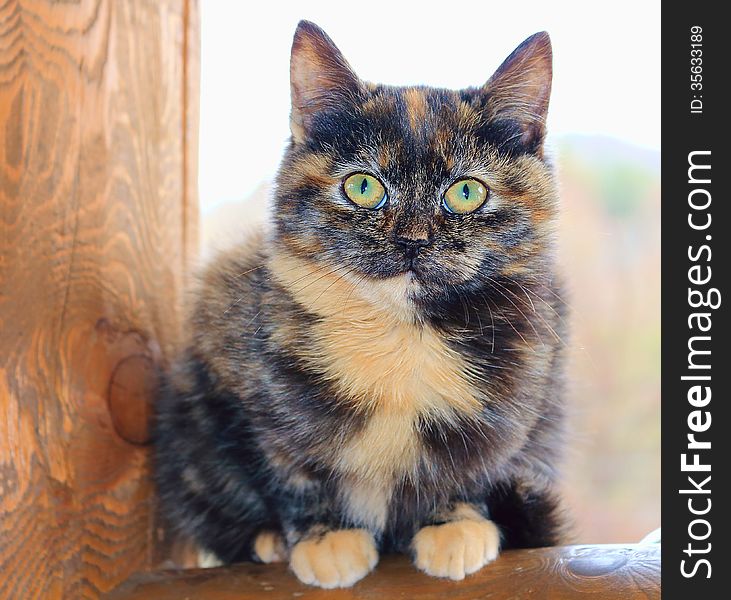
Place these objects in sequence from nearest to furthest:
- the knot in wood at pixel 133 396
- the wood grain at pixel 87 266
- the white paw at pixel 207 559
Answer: the wood grain at pixel 87 266 → the knot in wood at pixel 133 396 → the white paw at pixel 207 559

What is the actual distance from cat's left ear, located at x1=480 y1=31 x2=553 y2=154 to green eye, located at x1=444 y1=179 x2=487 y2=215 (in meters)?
0.14

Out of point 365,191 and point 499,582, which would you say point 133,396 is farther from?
point 499,582

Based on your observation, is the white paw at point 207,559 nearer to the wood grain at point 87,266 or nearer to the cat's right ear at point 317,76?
the wood grain at point 87,266

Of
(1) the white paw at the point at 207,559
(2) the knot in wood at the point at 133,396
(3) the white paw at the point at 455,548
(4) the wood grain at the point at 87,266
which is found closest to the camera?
(4) the wood grain at the point at 87,266

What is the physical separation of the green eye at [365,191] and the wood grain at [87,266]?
415 millimetres

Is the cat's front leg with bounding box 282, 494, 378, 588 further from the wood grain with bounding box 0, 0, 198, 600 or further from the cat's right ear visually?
the cat's right ear

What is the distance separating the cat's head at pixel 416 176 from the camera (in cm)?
115

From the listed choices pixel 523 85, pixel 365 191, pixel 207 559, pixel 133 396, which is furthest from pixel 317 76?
pixel 207 559

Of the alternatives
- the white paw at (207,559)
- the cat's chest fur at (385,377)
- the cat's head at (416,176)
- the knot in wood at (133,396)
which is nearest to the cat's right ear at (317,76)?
the cat's head at (416,176)

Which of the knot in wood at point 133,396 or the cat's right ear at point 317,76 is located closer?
the cat's right ear at point 317,76

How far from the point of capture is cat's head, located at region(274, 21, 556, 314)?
3.78ft

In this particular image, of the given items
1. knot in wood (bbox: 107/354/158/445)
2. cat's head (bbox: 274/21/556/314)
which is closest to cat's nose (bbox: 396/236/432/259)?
cat's head (bbox: 274/21/556/314)

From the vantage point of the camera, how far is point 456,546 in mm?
1213
